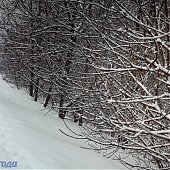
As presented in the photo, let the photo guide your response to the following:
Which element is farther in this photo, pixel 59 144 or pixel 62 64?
pixel 62 64

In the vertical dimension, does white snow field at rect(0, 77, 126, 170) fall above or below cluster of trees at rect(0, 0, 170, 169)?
below

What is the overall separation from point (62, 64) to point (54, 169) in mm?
6272

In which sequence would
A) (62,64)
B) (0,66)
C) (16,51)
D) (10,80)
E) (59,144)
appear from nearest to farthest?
(59,144), (62,64), (16,51), (10,80), (0,66)

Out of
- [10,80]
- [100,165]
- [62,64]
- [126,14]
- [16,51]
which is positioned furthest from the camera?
[10,80]

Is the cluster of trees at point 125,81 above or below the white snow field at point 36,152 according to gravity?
above

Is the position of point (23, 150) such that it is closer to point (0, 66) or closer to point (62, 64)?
point (62, 64)

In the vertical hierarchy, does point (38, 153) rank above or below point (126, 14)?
below

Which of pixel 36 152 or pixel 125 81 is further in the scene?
pixel 125 81

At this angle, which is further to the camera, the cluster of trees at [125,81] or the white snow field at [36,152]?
the white snow field at [36,152]

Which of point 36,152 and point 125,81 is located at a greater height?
point 125,81

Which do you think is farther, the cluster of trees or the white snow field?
the white snow field

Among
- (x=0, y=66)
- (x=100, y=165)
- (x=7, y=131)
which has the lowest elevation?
(x=100, y=165)

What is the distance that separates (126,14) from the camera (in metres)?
4.57

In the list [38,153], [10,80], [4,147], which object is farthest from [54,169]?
[10,80]
